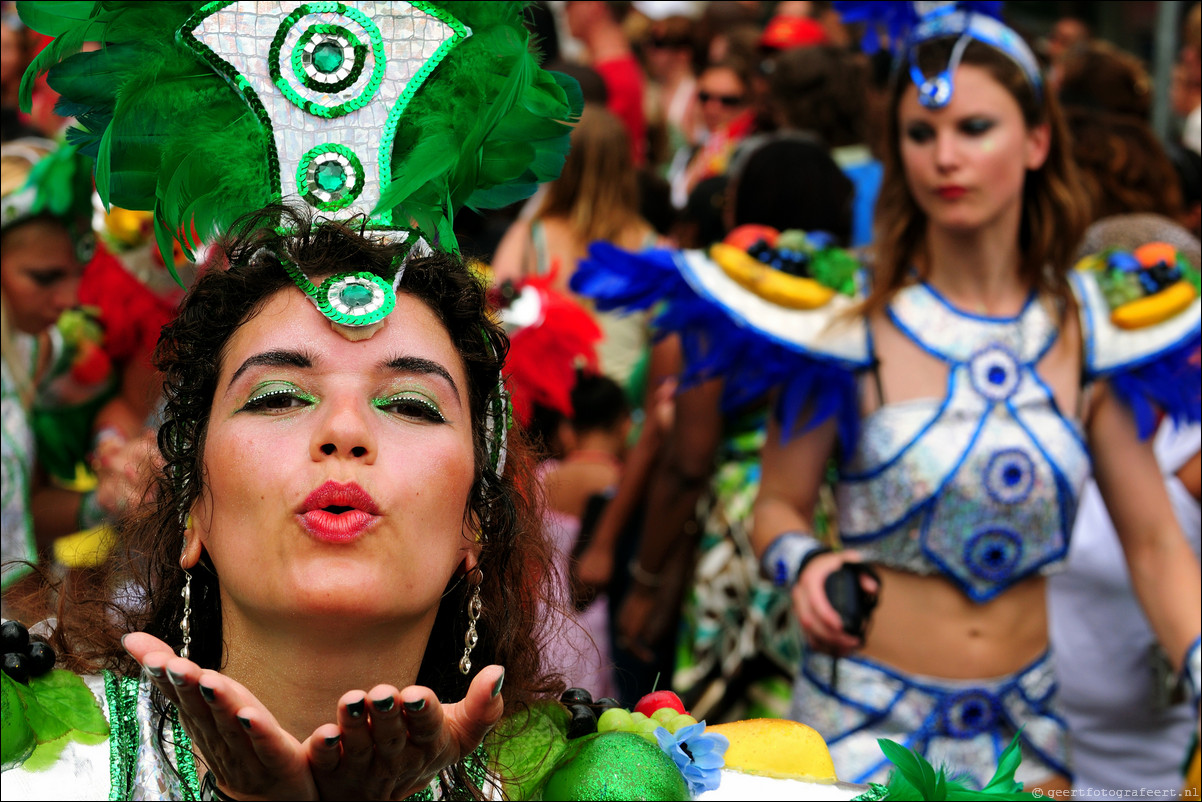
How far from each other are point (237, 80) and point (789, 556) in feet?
5.16

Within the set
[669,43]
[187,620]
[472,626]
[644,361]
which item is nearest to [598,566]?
[644,361]

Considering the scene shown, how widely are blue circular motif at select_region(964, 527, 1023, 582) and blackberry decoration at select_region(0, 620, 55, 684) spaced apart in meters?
1.94

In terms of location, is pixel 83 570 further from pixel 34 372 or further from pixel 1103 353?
pixel 1103 353

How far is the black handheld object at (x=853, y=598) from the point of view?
2.76 meters

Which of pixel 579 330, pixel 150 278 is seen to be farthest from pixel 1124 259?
pixel 150 278

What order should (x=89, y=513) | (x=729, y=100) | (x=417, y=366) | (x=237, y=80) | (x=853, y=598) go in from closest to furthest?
(x=417, y=366)
(x=237, y=80)
(x=853, y=598)
(x=89, y=513)
(x=729, y=100)

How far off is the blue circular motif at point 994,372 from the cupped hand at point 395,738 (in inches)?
74.0

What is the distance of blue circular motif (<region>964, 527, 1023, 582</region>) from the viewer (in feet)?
9.86

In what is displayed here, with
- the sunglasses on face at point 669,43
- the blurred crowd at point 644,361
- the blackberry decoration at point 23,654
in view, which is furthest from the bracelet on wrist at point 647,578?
the sunglasses on face at point 669,43

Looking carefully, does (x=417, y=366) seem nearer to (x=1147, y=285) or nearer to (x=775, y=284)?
(x=775, y=284)

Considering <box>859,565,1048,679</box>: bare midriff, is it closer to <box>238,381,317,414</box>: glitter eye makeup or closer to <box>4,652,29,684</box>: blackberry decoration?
<box>238,381,317,414</box>: glitter eye makeup

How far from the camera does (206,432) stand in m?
1.85

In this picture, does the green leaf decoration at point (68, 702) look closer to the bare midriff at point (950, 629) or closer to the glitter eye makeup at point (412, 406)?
the glitter eye makeup at point (412, 406)

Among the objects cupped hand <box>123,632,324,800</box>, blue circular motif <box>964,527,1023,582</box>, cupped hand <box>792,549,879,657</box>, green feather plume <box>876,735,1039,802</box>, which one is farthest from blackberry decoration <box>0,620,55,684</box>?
blue circular motif <box>964,527,1023,582</box>
